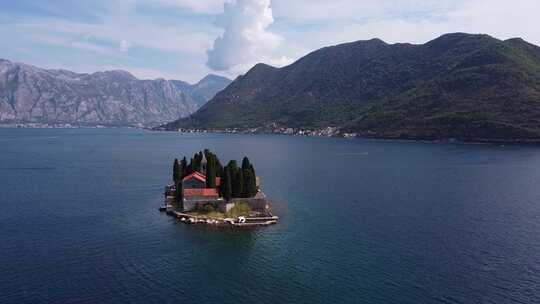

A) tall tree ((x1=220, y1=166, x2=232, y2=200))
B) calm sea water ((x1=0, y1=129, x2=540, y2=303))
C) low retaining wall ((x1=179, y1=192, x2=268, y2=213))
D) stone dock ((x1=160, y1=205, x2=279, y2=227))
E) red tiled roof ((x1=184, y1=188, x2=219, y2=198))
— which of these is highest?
tall tree ((x1=220, y1=166, x2=232, y2=200))

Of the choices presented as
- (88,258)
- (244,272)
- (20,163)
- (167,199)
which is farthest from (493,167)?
(20,163)

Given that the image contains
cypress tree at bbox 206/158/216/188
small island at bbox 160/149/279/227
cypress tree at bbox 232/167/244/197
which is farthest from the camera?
cypress tree at bbox 206/158/216/188

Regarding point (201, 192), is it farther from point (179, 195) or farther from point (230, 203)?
point (179, 195)

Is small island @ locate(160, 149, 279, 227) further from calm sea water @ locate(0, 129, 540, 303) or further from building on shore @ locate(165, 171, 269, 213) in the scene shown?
calm sea water @ locate(0, 129, 540, 303)

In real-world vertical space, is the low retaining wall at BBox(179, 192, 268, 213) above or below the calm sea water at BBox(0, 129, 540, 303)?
above

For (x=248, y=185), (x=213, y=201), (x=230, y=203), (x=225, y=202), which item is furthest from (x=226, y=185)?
(x=248, y=185)

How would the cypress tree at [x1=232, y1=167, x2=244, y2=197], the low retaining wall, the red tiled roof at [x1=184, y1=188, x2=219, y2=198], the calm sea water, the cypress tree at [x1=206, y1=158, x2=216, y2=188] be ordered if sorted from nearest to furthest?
the calm sea water → the low retaining wall → the cypress tree at [x1=232, y1=167, x2=244, y2=197] → the red tiled roof at [x1=184, y1=188, x2=219, y2=198] → the cypress tree at [x1=206, y1=158, x2=216, y2=188]

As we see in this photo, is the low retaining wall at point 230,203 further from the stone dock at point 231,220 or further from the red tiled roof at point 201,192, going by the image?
the stone dock at point 231,220

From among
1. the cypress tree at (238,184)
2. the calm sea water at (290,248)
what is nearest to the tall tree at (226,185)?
the cypress tree at (238,184)

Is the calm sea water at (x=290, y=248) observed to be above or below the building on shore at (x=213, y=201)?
below

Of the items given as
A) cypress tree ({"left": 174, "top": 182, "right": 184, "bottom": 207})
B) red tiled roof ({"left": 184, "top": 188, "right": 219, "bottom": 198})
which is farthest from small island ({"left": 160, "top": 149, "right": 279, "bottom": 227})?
cypress tree ({"left": 174, "top": 182, "right": 184, "bottom": 207})
